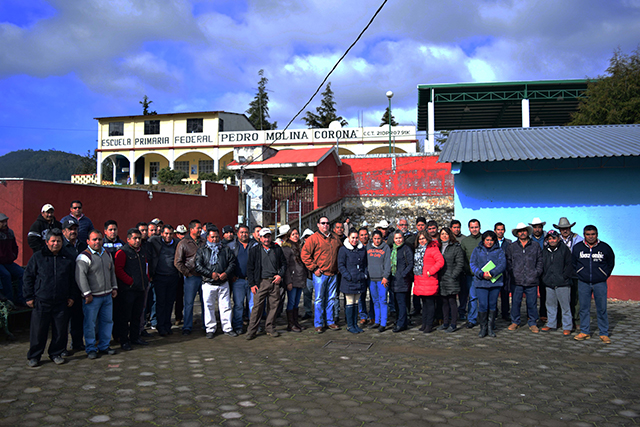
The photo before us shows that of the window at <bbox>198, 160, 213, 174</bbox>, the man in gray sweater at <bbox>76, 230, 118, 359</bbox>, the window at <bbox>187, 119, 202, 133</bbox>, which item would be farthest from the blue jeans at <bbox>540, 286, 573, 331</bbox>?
the window at <bbox>198, 160, 213, 174</bbox>

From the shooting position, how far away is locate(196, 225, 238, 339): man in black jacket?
23.9ft

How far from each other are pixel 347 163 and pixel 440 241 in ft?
50.5

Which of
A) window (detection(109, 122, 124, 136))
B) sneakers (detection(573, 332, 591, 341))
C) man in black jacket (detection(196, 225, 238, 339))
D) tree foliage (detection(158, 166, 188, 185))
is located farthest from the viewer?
window (detection(109, 122, 124, 136))

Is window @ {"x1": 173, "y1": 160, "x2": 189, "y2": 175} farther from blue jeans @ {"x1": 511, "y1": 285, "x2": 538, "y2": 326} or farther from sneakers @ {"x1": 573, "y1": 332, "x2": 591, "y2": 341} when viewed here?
sneakers @ {"x1": 573, "y1": 332, "x2": 591, "y2": 341}

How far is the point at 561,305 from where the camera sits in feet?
24.6

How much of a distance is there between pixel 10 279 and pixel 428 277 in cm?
648

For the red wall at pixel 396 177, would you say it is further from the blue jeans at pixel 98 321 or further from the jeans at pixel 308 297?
the blue jeans at pixel 98 321

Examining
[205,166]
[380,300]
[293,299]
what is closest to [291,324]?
[293,299]

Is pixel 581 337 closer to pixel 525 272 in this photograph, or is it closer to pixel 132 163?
pixel 525 272

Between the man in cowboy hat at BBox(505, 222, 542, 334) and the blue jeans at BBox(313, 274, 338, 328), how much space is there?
2.99 metres

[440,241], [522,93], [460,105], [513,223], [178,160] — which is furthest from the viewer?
[178,160]

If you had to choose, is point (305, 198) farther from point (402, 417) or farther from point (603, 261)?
point (402, 417)

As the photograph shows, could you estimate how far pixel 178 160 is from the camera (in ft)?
122

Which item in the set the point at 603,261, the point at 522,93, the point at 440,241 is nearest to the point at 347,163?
the point at 522,93
